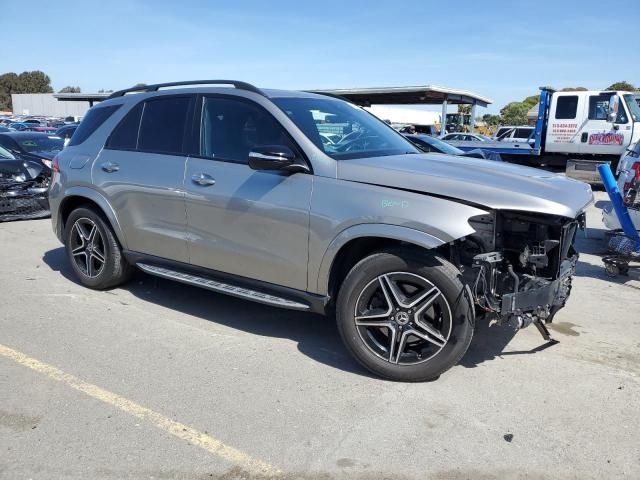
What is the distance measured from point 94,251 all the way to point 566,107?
15.1m

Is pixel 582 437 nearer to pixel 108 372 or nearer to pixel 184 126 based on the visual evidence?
pixel 108 372

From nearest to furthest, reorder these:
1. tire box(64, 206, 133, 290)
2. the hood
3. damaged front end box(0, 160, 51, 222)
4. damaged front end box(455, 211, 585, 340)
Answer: the hood → damaged front end box(455, 211, 585, 340) → tire box(64, 206, 133, 290) → damaged front end box(0, 160, 51, 222)

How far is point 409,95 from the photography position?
86.8 feet

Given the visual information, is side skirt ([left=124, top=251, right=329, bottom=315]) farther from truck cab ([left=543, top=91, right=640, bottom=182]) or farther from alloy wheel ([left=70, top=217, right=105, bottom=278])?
truck cab ([left=543, top=91, right=640, bottom=182])

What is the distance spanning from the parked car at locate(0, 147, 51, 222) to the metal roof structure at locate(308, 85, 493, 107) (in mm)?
16529

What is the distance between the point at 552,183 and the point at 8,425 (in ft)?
11.9

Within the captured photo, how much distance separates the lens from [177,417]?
3.30 metres

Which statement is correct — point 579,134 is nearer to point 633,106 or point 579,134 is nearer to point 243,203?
point 633,106

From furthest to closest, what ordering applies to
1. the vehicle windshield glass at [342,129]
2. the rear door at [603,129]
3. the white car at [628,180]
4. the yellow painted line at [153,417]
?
the rear door at [603,129] → the white car at [628,180] → the vehicle windshield glass at [342,129] → the yellow painted line at [153,417]

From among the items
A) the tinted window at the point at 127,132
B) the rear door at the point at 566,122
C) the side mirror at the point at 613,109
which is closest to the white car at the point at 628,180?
the tinted window at the point at 127,132

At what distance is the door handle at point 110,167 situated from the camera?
5.14m

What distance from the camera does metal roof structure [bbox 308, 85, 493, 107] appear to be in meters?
24.7

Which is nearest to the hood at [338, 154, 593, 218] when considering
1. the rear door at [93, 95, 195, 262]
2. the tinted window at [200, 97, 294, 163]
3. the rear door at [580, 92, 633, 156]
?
the tinted window at [200, 97, 294, 163]

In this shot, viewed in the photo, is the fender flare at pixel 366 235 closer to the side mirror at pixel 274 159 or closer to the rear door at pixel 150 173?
the side mirror at pixel 274 159
